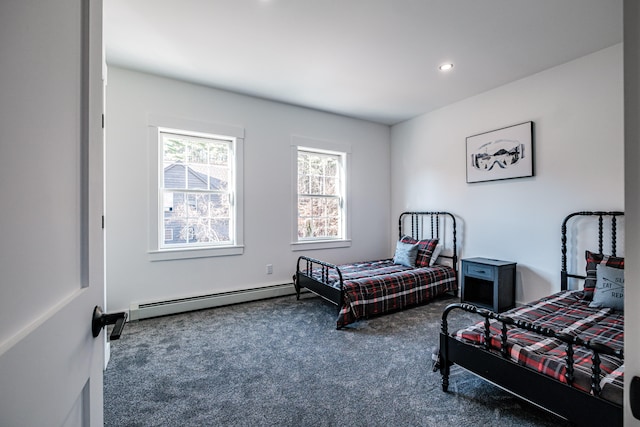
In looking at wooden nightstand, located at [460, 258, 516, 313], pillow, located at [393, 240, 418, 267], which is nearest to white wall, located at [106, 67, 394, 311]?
pillow, located at [393, 240, 418, 267]

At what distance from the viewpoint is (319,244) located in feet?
14.9

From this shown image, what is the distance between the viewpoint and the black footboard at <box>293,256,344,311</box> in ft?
10.3

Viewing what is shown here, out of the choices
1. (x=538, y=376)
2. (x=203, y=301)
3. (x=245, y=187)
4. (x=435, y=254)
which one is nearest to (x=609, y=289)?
(x=538, y=376)

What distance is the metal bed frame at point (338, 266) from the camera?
10.5 feet

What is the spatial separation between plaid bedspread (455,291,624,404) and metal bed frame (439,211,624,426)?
0.03 meters

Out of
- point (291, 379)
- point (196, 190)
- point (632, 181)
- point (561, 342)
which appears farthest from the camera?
point (196, 190)

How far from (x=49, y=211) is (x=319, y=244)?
13.3ft

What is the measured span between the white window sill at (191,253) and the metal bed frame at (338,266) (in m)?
0.88

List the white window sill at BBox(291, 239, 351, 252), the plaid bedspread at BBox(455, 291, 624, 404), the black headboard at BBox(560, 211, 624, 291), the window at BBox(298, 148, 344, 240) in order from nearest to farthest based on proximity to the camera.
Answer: the plaid bedspread at BBox(455, 291, 624, 404) → the black headboard at BBox(560, 211, 624, 291) → the white window sill at BBox(291, 239, 351, 252) → the window at BBox(298, 148, 344, 240)

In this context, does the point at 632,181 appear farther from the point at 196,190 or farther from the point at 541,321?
the point at 196,190

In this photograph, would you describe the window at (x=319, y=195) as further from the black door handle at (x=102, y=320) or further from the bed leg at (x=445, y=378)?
the black door handle at (x=102, y=320)

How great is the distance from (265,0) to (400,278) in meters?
3.04

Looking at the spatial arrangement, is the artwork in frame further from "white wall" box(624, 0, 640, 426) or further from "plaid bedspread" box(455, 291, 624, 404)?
"white wall" box(624, 0, 640, 426)

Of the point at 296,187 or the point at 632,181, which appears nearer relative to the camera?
the point at 632,181
